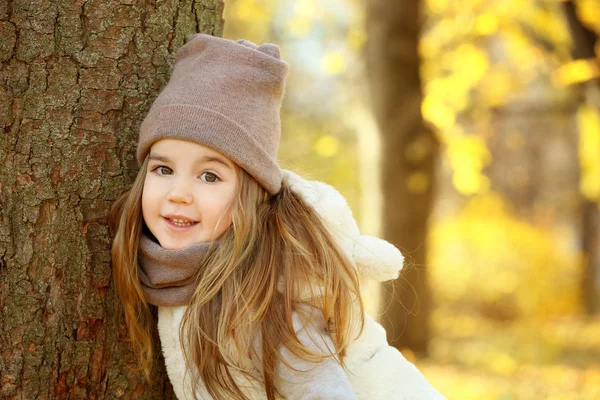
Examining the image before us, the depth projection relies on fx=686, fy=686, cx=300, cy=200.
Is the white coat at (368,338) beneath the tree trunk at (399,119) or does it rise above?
beneath

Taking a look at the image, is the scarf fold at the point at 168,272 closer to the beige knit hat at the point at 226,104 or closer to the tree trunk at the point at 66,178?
the tree trunk at the point at 66,178

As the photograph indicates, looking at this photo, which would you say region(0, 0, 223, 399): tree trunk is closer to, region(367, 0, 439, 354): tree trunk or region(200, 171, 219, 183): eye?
region(200, 171, 219, 183): eye

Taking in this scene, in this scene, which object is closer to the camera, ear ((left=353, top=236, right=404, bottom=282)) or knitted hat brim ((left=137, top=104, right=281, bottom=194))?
knitted hat brim ((left=137, top=104, right=281, bottom=194))

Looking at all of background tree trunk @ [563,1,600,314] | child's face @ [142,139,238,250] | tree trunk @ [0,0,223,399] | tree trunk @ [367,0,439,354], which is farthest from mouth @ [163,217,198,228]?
background tree trunk @ [563,1,600,314]

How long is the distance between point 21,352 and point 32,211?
0.42 metres

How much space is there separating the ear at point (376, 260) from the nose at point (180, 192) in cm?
64

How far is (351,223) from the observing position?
2.47 meters

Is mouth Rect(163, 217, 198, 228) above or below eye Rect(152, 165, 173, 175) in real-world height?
below

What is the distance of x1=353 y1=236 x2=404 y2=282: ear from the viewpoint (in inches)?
95.0

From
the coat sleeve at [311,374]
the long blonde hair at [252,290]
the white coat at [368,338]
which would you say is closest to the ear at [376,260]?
the white coat at [368,338]

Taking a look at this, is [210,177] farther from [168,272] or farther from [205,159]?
[168,272]

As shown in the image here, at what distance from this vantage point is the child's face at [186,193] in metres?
2.10

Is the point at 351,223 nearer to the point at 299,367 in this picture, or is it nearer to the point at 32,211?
the point at 299,367

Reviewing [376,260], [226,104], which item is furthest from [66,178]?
[376,260]
